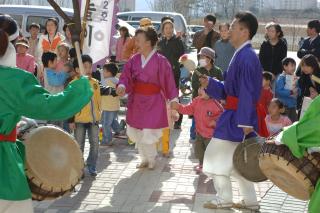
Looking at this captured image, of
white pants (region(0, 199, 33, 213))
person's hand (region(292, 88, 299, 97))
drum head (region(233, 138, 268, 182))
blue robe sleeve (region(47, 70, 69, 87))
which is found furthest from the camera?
person's hand (region(292, 88, 299, 97))

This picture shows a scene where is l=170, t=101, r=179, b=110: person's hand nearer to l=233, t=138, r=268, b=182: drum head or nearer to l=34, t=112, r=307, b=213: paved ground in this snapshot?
l=34, t=112, r=307, b=213: paved ground

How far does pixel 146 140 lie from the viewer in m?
6.68

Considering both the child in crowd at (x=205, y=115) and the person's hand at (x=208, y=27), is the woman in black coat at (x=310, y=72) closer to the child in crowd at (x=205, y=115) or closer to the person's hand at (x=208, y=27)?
the child in crowd at (x=205, y=115)

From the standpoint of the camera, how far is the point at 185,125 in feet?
32.1

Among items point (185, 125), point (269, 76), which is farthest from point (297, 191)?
point (185, 125)

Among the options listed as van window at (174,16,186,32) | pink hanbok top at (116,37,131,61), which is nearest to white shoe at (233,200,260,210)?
pink hanbok top at (116,37,131,61)

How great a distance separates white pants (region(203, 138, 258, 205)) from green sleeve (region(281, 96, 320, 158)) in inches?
62.3

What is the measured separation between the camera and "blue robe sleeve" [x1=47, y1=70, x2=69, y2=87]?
7.31m

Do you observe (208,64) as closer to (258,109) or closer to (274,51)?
(274,51)

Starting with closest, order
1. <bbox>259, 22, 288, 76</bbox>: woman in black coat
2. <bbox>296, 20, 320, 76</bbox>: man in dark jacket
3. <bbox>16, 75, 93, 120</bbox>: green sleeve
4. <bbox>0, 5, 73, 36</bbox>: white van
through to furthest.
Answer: <bbox>16, 75, 93, 120</bbox>: green sleeve → <bbox>259, 22, 288, 76</bbox>: woman in black coat → <bbox>296, 20, 320, 76</bbox>: man in dark jacket → <bbox>0, 5, 73, 36</bbox>: white van

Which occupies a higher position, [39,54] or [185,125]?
[39,54]

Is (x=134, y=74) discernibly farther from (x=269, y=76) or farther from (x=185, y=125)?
(x=185, y=125)

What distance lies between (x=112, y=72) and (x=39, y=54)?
2.32 meters

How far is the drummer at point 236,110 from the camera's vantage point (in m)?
4.90
